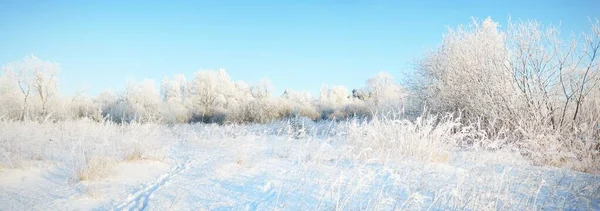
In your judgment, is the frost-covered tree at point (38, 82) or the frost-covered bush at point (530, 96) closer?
the frost-covered bush at point (530, 96)

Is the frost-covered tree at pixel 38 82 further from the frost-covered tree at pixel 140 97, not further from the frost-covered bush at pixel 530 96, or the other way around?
the frost-covered bush at pixel 530 96

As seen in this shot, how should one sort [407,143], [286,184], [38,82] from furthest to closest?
[38,82] → [407,143] → [286,184]

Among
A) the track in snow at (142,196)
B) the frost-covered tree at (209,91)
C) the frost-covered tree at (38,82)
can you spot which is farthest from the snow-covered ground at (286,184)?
the frost-covered tree at (209,91)

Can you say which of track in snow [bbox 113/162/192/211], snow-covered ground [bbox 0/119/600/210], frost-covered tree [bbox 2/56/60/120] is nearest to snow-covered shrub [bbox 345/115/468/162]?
snow-covered ground [bbox 0/119/600/210]

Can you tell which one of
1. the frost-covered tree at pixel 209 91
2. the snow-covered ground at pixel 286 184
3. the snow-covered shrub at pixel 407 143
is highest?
the frost-covered tree at pixel 209 91

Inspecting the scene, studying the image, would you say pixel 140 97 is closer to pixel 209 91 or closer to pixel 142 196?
pixel 209 91

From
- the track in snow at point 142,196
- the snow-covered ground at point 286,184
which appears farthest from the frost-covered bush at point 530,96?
the track in snow at point 142,196

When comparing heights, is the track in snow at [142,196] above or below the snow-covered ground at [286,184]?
below

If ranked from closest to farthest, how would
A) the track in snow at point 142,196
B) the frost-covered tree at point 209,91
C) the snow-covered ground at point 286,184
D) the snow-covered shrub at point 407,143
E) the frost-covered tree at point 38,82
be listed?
the snow-covered ground at point 286,184 → the track in snow at point 142,196 → the snow-covered shrub at point 407,143 → the frost-covered tree at point 38,82 → the frost-covered tree at point 209,91

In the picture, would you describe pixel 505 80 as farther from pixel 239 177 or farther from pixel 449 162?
pixel 239 177

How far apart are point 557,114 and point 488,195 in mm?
5911

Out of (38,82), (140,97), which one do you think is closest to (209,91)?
(140,97)

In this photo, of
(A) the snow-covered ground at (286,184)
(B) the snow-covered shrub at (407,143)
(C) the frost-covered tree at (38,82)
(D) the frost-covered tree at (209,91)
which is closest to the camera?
(A) the snow-covered ground at (286,184)

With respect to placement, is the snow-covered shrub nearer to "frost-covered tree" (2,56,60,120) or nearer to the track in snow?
the track in snow
